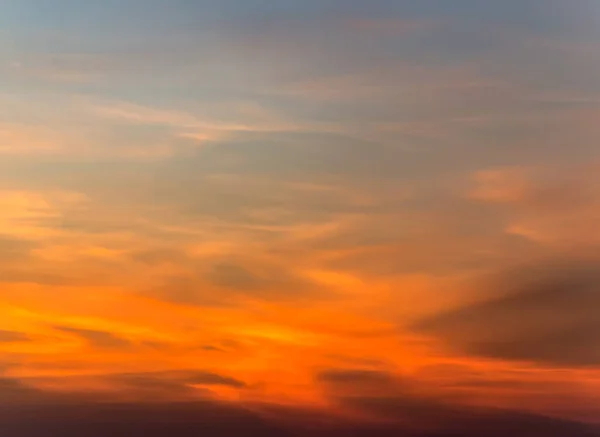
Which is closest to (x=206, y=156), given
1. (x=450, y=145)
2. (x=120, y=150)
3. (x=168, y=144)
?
(x=168, y=144)

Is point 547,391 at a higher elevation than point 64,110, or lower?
lower

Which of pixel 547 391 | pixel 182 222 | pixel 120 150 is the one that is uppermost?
pixel 120 150

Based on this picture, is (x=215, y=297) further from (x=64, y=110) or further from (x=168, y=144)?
(x=64, y=110)

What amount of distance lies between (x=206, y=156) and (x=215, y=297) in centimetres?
62

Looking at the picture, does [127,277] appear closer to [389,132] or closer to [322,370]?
[322,370]

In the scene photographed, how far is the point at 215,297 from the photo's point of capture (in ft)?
10.7

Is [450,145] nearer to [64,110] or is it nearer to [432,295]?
[432,295]

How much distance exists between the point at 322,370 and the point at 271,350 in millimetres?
238

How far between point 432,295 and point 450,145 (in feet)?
2.19

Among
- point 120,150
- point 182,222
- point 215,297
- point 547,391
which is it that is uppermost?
point 120,150

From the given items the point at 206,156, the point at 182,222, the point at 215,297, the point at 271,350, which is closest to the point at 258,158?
the point at 206,156

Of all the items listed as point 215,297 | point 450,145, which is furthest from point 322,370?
point 450,145

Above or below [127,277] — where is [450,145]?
above

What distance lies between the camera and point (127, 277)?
3.25 metres
